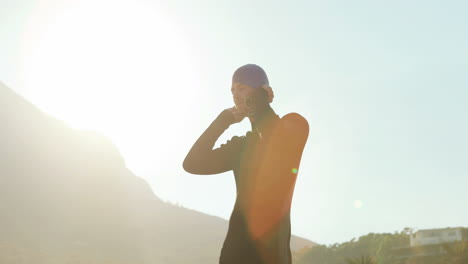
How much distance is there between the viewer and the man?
275 centimetres

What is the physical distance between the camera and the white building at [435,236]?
288ft

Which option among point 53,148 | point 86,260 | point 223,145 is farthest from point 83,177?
point 223,145

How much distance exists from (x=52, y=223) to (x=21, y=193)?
12997mm

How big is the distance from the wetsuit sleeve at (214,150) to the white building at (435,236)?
89.8m

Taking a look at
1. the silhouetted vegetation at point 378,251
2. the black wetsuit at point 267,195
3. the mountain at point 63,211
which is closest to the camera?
the black wetsuit at point 267,195

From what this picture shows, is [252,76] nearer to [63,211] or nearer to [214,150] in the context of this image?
[214,150]

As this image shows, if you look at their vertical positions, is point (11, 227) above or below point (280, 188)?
above

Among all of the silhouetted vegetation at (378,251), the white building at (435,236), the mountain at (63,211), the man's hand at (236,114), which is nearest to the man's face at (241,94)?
the man's hand at (236,114)

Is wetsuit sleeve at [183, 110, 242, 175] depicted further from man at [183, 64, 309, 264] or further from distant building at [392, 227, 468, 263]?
distant building at [392, 227, 468, 263]

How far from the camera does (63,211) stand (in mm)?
174500

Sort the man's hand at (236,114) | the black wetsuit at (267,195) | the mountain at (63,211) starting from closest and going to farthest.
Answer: the black wetsuit at (267,195)
the man's hand at (236,114)
the mountain at (63,211)

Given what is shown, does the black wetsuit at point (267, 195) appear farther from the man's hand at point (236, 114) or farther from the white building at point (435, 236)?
the white building at point (435, 236)

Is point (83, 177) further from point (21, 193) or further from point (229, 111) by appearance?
point (229, 111)

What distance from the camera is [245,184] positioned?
116 inches
